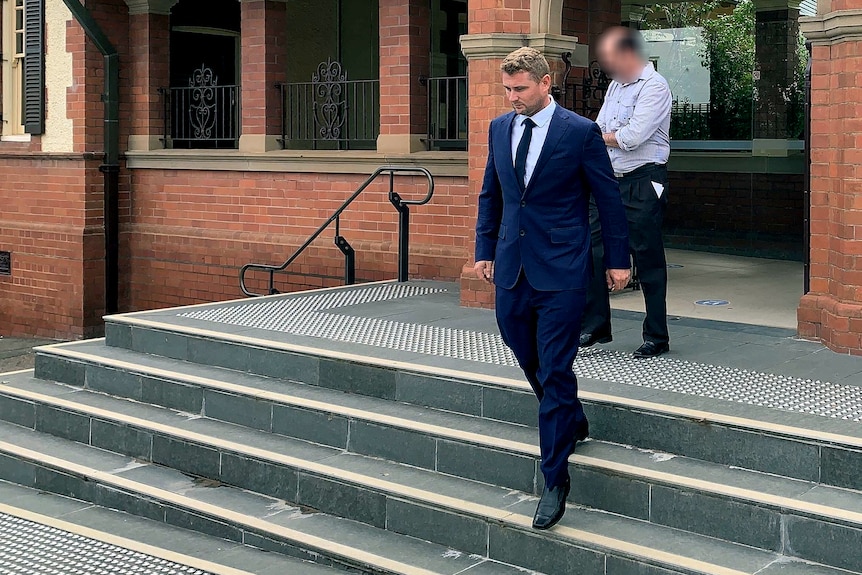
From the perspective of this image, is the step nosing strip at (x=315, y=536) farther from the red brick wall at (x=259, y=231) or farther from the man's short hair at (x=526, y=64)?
the red brick wall at (x=259, y=231)

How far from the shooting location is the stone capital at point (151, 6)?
1355 centimetres

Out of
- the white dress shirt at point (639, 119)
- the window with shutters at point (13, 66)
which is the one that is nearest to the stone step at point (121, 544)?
the white dress shirt at point (639, 119)

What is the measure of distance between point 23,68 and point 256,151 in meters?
3.95

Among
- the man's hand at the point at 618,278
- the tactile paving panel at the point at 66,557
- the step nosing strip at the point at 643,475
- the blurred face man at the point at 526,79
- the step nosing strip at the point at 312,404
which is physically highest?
the blurred face man at the point at 526,79

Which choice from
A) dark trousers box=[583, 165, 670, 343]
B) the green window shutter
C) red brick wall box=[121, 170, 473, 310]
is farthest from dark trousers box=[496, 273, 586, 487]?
the green window shutter

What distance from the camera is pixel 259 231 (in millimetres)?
12516

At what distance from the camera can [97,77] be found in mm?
13766

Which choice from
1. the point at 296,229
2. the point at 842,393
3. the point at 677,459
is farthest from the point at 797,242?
the point at 677,459

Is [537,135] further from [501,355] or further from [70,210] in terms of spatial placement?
[70,210]

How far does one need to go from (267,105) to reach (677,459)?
316 inches

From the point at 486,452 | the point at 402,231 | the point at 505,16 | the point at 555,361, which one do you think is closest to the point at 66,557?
the point at 486,452

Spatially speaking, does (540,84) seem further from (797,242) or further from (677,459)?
(797,242)

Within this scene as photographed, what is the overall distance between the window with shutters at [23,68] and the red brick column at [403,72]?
4891 mm

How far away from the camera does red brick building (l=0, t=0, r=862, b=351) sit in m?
11.2
